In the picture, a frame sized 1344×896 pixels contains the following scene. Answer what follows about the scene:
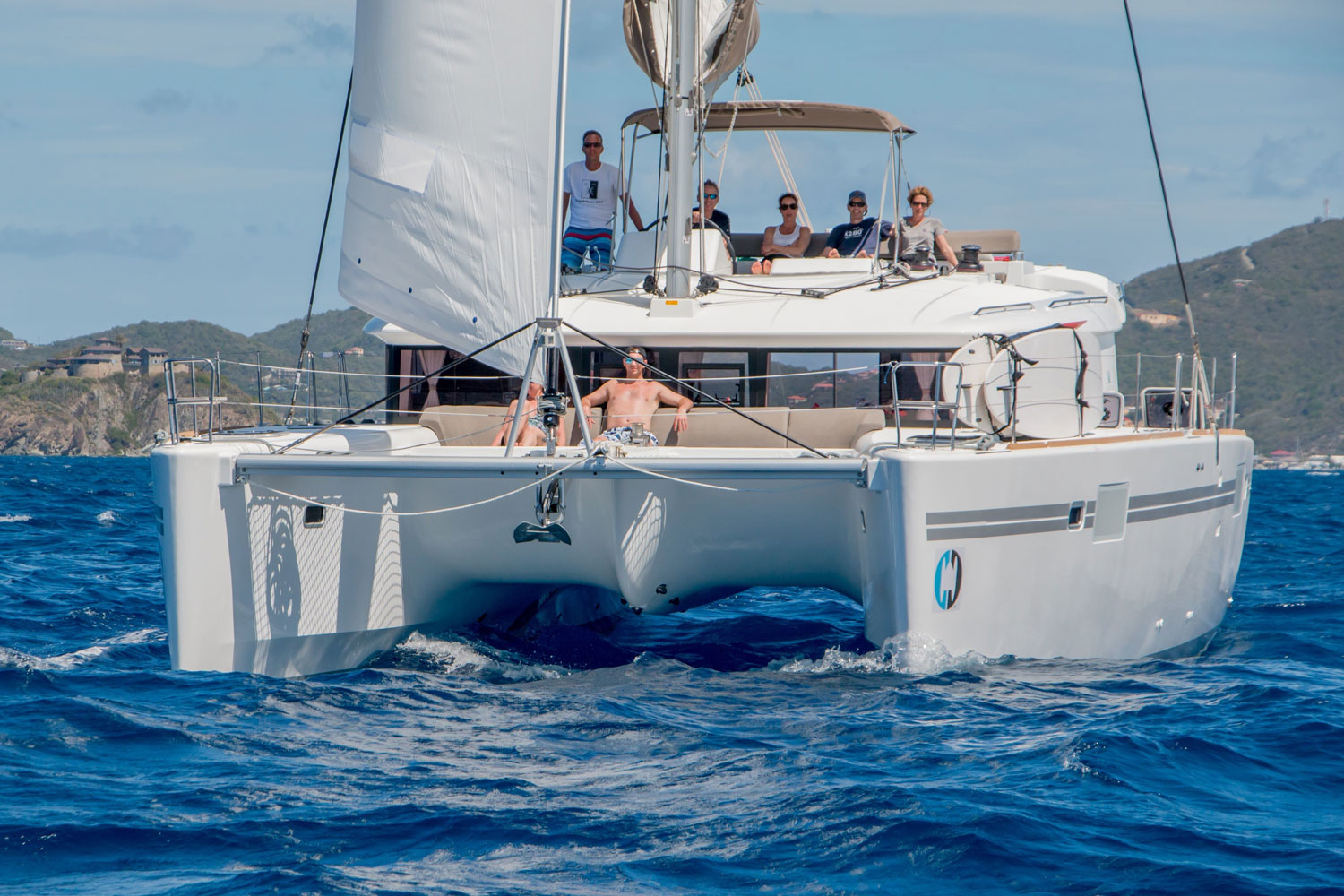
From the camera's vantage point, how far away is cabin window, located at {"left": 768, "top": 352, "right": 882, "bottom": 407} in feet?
24.2

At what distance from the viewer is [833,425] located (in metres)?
7.01

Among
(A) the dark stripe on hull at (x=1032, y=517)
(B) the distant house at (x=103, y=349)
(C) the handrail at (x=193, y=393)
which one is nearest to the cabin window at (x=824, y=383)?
(A) the dark stripe on hull at (x=1032, y=517)

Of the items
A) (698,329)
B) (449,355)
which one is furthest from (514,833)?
(449,355)

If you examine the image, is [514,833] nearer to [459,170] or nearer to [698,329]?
[459,170]

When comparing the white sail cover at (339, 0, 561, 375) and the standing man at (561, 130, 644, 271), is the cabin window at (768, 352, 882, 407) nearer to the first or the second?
the white sail cover at (339, 0, 561, 375)

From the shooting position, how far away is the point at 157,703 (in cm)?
587

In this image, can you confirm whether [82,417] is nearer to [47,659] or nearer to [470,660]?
[47,659]

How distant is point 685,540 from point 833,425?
3.52 feet

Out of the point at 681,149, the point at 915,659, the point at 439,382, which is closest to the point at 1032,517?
the point at 915,659

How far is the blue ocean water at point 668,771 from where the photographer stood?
3.92m

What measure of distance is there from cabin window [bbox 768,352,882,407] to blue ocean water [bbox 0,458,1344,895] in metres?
1.33

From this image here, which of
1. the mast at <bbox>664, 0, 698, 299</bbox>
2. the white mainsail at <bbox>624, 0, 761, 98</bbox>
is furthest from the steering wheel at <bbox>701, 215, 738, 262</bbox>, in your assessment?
the mast at <bbox>664, 0, 698, 299</bbox>

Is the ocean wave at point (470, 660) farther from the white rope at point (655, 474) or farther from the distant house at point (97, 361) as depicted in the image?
the distant house at point (97, 361)

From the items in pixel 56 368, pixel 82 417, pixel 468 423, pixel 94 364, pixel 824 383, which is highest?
pixel 94 364
